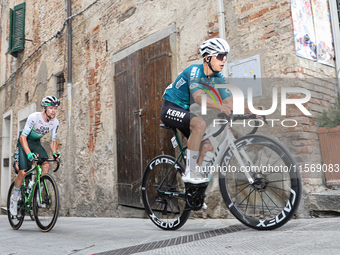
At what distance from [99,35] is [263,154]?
5.10 m

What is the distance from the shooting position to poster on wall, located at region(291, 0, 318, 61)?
381 centimetres

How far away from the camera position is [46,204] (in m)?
3.82

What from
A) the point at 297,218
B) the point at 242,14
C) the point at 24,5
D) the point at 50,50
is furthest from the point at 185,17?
the point at 24,5

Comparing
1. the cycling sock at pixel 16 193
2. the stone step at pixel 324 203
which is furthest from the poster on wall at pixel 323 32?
the cycling sock at pixel 16 193

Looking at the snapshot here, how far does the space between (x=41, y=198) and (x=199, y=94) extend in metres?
2.20

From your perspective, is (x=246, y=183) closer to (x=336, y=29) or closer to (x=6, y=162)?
(x=336, y=29)

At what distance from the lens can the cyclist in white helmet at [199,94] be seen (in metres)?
2.96

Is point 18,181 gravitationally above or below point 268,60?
below

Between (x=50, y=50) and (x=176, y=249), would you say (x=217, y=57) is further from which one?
(x=50, y=50)

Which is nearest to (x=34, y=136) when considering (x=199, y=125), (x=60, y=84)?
(x=199, y=125)

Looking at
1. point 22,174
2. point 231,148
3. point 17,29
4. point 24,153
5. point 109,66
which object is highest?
point 17,29

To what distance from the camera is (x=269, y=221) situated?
258cm

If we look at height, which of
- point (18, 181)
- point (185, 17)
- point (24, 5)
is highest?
point (24, 5)

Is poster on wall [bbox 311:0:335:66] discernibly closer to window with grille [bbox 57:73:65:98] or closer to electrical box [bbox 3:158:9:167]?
window with grille [bbox 57:73:65:98]
